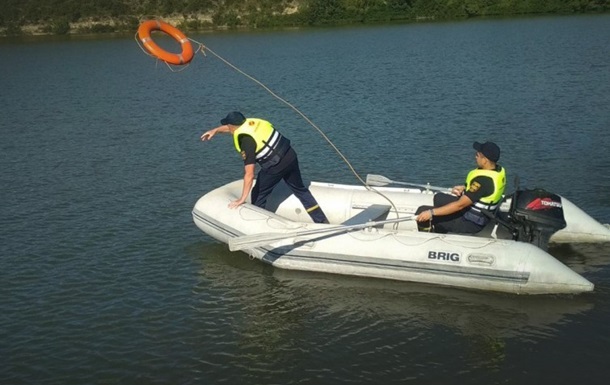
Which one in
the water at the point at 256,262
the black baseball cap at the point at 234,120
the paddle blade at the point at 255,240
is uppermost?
the black baseball cap at the point at 234,120

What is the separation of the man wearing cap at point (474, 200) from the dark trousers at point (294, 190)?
1526 mm

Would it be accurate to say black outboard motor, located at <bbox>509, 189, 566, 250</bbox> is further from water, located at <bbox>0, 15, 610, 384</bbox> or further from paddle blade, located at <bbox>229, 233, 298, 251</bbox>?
paddle blade, located at <bbox>229, 233, 298, 251</bbox>

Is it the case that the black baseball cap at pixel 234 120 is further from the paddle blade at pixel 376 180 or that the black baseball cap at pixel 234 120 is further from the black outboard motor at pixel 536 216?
the black outboard motor at pixel 536 216

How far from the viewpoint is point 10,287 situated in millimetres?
8859

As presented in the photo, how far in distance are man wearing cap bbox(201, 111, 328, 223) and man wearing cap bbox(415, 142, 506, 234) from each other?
172 centimetres

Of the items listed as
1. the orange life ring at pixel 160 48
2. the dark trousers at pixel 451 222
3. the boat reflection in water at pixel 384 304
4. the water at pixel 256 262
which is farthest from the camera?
the orange life ring at pixel 160 48

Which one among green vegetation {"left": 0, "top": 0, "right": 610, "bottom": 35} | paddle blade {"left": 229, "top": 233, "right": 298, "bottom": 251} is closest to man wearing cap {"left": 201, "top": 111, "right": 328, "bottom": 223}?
paddle blade {"left": 229, "top": 233, "right": 298, "bottom": 251}

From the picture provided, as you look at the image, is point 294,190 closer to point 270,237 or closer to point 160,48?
point 270,237

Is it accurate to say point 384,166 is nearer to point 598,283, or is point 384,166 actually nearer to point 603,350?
point 598,283

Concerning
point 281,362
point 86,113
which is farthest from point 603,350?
point 86,113

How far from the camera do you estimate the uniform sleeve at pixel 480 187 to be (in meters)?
8.05

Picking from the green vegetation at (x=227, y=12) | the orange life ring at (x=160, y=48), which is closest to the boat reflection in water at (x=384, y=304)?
the orange life ring at (x=160, y=48)

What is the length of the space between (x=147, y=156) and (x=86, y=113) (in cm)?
682

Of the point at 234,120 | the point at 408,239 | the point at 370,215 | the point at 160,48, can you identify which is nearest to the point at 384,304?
the point at 408,239
